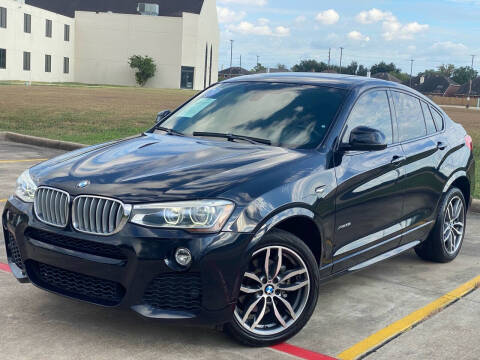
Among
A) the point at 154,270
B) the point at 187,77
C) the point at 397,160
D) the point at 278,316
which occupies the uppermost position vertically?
the point at 187,77

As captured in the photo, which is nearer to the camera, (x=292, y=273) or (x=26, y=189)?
(x=292, y=273)

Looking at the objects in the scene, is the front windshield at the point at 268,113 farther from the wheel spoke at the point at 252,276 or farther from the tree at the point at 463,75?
the tree at the point at 463,75

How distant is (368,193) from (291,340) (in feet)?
4.15

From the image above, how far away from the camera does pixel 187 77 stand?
90.7 meters

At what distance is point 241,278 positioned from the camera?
149 inches

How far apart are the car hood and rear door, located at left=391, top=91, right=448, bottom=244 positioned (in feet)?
4.49

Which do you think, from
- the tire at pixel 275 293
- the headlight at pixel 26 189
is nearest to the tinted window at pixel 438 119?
the tire at pixel 275 293

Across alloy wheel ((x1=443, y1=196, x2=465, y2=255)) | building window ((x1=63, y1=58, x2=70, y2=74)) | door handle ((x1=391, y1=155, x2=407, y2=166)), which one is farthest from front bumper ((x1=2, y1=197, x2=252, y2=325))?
building window ((x1=63, y1=58, x2=70, y2=74))

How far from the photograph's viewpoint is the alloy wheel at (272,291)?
3.96 meters

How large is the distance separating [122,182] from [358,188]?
1.73 m

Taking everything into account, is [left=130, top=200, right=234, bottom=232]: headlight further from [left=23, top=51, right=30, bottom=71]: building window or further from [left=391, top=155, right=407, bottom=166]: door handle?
[left=23, top=51, right=30, bottom=71]: building window

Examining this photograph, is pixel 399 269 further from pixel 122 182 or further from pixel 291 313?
pixel 122 182

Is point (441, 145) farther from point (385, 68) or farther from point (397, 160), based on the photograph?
point (385, 68)

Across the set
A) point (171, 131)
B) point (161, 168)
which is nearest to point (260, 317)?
point (161, 168)
